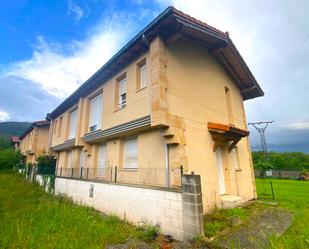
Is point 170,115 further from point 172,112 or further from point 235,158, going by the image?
point 235,158

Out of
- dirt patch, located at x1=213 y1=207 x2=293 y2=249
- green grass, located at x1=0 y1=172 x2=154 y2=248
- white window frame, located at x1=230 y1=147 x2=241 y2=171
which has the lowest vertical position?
dirt patch, located at x1=213 y1=207 x2=293 y2=249

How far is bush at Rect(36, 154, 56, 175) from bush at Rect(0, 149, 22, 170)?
1341 centimetres

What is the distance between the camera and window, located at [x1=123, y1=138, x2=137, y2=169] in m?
8.77

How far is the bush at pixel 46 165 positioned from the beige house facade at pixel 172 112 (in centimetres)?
531

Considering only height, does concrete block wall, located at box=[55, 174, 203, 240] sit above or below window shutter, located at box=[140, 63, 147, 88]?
below

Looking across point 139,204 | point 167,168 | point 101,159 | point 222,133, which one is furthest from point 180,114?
point 101,159

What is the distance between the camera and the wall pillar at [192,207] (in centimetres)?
479

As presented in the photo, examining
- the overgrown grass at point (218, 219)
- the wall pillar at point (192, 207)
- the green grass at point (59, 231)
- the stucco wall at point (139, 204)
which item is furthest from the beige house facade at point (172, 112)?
the green grass at point (59, 231)

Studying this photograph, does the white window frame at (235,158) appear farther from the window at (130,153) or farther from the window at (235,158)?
the window at (130,153)

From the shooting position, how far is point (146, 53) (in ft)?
26.9

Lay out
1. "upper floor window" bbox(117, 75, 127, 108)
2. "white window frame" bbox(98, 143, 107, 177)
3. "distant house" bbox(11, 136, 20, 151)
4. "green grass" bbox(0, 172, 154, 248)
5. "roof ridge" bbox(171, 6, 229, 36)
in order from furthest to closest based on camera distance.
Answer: "distant house" bbox(11, 136, 20, 151)
"white window frame" bbox(98, 143, 107, 177)
"upper floor window" bbox(117, 75, 127, 108)
"roof ridge" bbox(171, 6, 229, 36)
"green grass" bbox(0, 172, 154, 248)

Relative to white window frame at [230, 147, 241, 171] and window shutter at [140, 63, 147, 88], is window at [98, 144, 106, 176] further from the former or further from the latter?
white window frame at [230, 147, 241, 171]

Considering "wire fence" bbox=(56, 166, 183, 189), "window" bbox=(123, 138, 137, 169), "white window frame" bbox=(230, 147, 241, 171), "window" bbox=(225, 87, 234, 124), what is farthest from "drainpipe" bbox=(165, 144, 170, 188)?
"window" bbox=(225, 87, 234, 124)

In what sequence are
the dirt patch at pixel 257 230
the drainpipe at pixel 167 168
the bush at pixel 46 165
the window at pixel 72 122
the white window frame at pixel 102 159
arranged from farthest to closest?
1. the bush at pixel 46 165
2. the window at pixel 72 122
3. the white window frame at pixel 102 159
4. the drainpipe at pixel 167 168
5. the dirt patch at pixel 257 230
